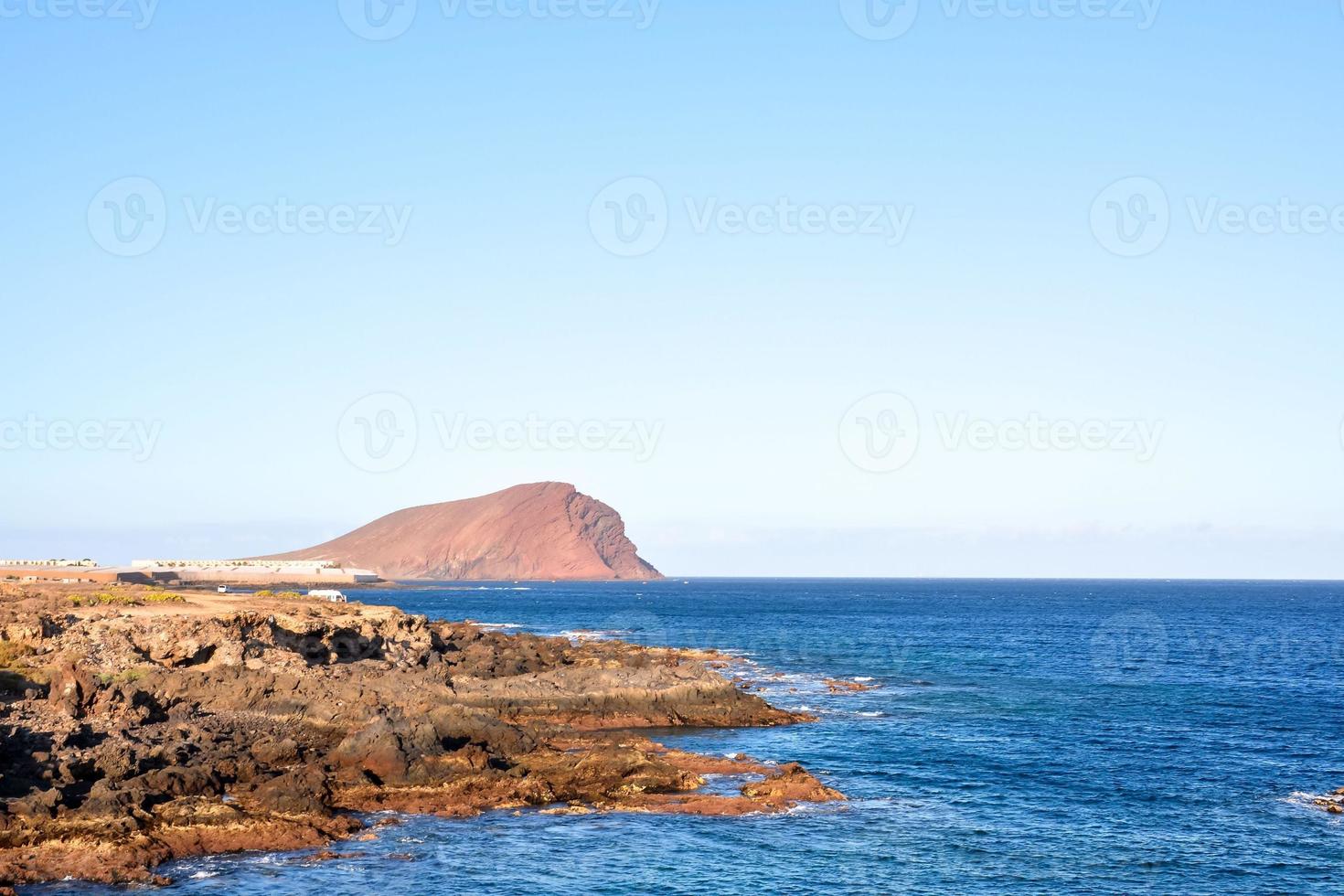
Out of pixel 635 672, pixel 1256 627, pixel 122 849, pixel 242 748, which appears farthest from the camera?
pixel 1256 627

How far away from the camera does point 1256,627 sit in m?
148

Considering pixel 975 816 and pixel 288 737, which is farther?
pixel 288 737

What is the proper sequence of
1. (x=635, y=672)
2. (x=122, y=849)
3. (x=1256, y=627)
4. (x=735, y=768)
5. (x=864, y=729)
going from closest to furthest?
(x=122, y=849), (x=735, y=768), (x=864, y=729), (x=635, y=672), (x=1256, y=627)

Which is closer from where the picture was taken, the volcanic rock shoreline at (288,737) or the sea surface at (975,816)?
the sea surface at (975,816)

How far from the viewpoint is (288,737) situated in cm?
4472

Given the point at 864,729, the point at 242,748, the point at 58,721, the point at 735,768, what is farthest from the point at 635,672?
the point at 58,721

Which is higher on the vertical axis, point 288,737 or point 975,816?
point 288,737

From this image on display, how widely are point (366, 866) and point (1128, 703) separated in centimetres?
5202

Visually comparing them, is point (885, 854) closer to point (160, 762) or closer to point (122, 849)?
point (122, 849)

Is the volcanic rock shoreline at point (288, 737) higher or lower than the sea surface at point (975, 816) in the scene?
higher

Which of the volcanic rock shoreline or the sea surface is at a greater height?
the volcanic rock shoreline

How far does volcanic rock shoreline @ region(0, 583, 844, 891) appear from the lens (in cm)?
3155

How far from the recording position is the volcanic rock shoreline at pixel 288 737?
31547 mm

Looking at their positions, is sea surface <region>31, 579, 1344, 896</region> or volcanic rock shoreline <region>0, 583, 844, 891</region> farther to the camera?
volcanic rock shoreline <region>0, 583, 844, 891</region>
